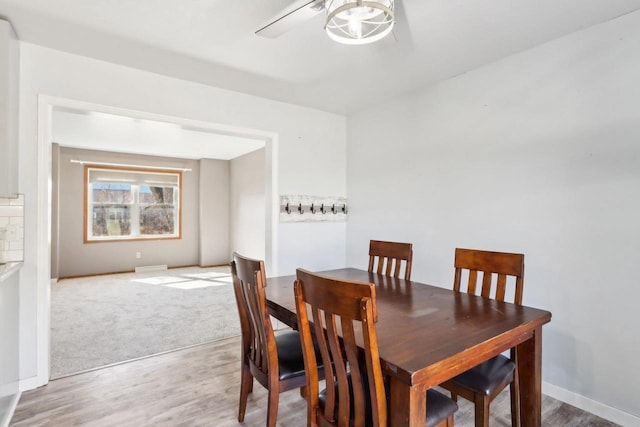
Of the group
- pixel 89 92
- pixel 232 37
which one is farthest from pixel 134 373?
pixel 232 37

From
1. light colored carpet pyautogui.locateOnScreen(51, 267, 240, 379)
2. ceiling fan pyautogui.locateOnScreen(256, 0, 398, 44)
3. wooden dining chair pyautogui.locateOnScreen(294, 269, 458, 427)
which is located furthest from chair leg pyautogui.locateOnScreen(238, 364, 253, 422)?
ceiling fan pyautogui.locateOnScreen(256, 0, 398, 44)

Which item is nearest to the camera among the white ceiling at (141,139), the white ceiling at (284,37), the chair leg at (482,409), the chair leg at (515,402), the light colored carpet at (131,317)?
the chair leg at (482,409)

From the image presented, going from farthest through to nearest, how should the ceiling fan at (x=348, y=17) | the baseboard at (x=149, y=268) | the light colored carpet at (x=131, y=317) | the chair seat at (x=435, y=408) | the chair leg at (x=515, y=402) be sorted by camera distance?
the baseboard at (x=149, y=268) → the light colored carpet at (x=131, y=317) → the chair leg at (x=515, y=402) → the ceiling fan at (x=348, y=17) → the chair seat at (x=435, y=408)

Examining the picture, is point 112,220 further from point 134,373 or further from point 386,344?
point 386,344

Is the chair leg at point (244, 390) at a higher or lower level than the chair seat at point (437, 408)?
lower

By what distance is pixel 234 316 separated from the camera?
3734mm

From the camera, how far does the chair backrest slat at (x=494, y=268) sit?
1.78 metres

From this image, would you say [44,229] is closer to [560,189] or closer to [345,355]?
[345,355]

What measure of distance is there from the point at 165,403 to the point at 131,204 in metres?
5.41

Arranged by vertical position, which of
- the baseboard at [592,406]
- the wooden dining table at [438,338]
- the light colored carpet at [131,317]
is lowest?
the light colored carpet at [131,317]

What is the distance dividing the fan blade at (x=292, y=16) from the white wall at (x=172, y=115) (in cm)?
142

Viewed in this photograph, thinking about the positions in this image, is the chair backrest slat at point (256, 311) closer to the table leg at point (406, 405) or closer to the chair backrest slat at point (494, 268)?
the table leg at point (406, 405)

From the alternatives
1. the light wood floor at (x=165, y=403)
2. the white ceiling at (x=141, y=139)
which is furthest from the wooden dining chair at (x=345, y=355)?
the white ceiling at (x=141, y=139)

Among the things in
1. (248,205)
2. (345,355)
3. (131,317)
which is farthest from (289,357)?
(248,205)
